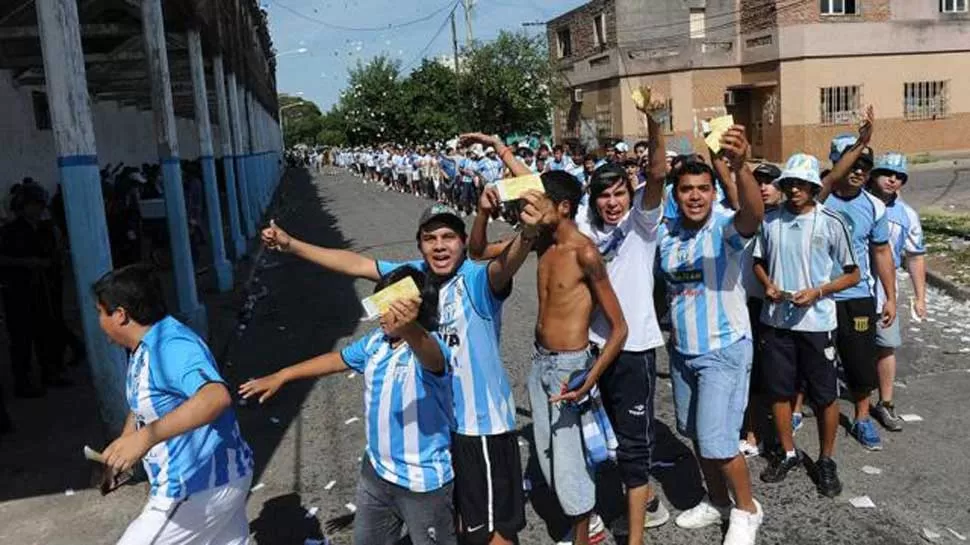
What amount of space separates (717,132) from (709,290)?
2.62 feet

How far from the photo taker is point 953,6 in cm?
3403

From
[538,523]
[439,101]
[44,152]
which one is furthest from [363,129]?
[538,523]

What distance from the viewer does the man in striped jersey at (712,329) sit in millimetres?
3824

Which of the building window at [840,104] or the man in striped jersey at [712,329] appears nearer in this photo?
the man in striped jersey at [712,329]

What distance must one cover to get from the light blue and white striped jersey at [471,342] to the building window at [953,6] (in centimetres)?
3713

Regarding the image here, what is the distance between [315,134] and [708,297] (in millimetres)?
A: 118004

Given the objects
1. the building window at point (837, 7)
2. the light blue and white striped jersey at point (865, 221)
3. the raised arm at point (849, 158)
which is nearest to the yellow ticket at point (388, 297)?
the raised arm at point (849, 158)

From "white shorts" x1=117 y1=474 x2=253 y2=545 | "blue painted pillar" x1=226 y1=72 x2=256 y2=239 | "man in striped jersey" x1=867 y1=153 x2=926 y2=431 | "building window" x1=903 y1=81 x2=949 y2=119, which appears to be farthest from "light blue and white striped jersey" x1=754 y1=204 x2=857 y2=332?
"building window" x1=903 y1=81 x2=949 y2=119

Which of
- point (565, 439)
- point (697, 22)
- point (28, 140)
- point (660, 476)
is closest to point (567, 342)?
point (565, 439)

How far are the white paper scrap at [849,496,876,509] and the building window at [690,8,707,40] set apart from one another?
36166mm

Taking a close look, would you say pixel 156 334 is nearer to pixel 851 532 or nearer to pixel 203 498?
pixel 203 498

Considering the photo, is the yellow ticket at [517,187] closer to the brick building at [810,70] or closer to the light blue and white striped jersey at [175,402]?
the light blue and white striped jersey at [175,402]

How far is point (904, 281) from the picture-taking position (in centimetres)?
983

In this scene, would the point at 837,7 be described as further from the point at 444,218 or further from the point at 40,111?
the point at 444,218
